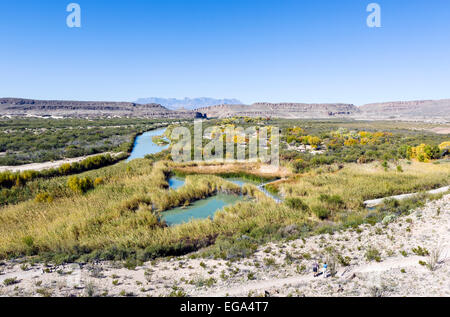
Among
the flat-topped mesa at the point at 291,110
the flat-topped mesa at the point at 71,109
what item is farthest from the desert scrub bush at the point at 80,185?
the flat-topped mesa at the point at 291,110

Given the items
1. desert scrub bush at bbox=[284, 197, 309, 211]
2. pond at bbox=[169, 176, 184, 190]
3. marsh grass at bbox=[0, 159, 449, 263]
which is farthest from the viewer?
pond at bbox=[169, 176, 184, 190]

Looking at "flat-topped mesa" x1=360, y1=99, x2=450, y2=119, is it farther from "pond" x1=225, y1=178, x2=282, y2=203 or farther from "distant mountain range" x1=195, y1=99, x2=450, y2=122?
"pond" x1=225, y1=178, x2=282, y2=203

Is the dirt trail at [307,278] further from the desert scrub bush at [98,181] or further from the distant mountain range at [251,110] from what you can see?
the distant mountain range at [251,110]

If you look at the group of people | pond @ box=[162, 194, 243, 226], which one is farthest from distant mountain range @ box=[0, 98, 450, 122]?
the group of people

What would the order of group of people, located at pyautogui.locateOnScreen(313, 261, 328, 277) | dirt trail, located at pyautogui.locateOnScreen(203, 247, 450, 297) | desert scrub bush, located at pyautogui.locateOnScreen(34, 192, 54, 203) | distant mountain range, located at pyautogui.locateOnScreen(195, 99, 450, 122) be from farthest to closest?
distant mountain range, located at pyautogui.locateOnScreen(195, 99, 450, 122), desert scrub bush, located at pyautogui.locateOnScreen(34, 192, 54, 203), group of people, located at pyautogui.locateOnScreen(313, 261, 328, 277), dirt trail, located at pyautogui.locateOnScreen(203, 247, 450, 297)

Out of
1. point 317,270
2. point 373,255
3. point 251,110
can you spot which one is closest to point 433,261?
point 373,255

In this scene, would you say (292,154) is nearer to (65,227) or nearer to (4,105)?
(65,227)

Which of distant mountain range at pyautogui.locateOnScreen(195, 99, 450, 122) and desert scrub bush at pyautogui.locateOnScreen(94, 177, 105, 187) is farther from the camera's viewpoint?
distant mountain range at pyautogui.locateOnScreen(195, 99, 450, 122)

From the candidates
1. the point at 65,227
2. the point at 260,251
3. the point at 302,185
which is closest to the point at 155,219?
the point at 65,227
